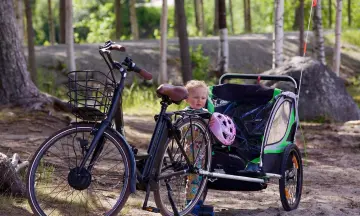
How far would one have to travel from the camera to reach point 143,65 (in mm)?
22703

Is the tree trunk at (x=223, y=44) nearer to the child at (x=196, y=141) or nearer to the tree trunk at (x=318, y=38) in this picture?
the tree trunk at (x=318, y=38)

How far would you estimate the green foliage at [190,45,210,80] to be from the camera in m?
22.2

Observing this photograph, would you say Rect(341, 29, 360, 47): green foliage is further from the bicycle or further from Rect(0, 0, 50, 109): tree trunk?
the bicycle

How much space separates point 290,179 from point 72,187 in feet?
7.69

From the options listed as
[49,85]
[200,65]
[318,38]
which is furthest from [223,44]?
[49,85]

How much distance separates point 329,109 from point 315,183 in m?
6.41

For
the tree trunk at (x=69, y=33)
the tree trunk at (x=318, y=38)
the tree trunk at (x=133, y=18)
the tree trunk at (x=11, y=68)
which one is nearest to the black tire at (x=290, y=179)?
the tree trunk at (x=11, y=68)

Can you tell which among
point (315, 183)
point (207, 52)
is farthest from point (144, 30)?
point (315, 183)

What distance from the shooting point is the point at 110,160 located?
616 centimetres

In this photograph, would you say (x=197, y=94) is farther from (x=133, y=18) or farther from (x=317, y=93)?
(x=133, y=18)

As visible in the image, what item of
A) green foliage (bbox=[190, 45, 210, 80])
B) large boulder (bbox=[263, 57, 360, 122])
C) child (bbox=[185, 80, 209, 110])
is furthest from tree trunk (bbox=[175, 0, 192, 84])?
child (bbox=[185, 80, 209, 110])

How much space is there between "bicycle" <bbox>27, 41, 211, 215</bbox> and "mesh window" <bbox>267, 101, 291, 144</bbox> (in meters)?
0.66

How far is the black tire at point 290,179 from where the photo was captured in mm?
7111

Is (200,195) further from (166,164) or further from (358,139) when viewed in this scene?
(358,139)
